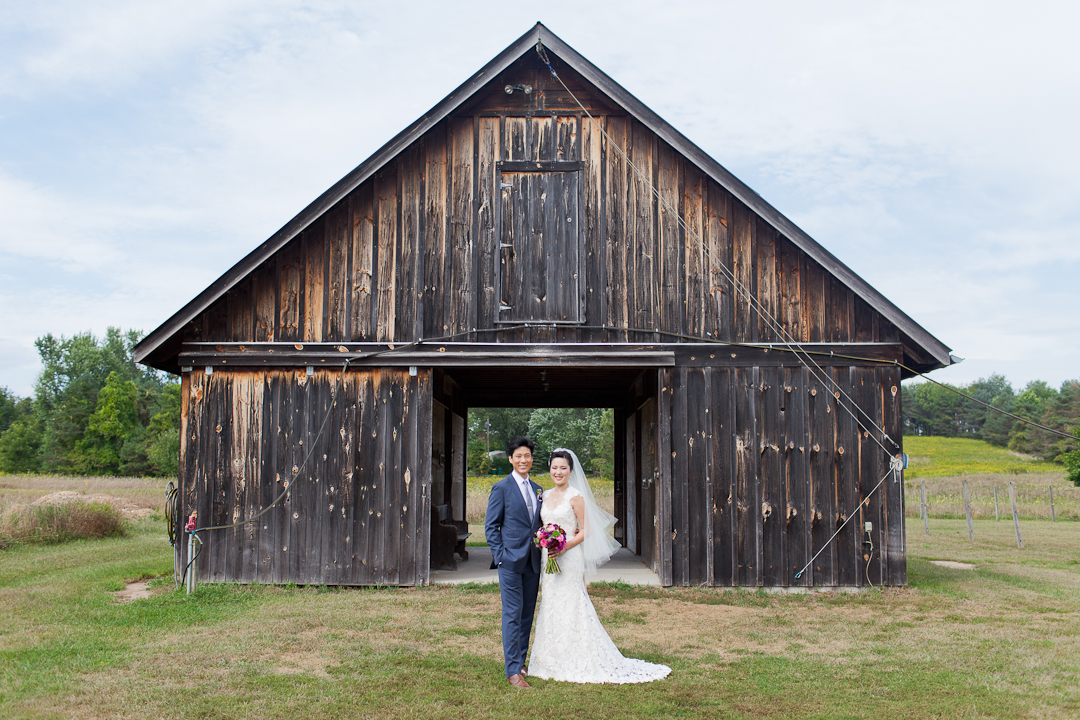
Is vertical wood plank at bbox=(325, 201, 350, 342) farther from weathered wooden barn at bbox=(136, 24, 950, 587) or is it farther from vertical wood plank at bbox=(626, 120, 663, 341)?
vertical wood plank at bbox=(626, 120, 663, 341)

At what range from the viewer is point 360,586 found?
9.91 m

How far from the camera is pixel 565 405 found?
18.3 meters

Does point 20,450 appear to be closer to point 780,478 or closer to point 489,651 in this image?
point 780,478

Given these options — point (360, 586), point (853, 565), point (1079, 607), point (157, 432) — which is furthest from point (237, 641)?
point (157, 432)

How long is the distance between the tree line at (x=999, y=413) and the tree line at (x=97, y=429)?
6176 centimetres

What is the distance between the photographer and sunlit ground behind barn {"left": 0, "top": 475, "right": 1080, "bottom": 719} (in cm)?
522

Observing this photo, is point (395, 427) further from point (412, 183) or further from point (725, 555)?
point (725, 555)

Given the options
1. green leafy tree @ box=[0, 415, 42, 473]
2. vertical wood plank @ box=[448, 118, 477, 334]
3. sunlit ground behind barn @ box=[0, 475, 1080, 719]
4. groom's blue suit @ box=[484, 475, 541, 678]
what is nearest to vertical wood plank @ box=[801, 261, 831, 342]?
sunlit ground behind barn @ box=[0, 475, 1080, 719]

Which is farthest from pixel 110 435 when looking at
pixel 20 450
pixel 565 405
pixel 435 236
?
pixel 435 236

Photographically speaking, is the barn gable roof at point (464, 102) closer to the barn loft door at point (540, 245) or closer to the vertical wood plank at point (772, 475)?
the barn loft door at point (540, 245)

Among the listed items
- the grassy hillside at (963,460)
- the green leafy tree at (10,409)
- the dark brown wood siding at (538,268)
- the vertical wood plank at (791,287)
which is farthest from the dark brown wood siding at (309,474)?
the green leafy tree at (10,409)

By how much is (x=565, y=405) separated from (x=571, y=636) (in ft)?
40.3

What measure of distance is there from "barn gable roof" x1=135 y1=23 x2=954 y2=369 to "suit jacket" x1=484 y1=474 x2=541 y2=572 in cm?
524

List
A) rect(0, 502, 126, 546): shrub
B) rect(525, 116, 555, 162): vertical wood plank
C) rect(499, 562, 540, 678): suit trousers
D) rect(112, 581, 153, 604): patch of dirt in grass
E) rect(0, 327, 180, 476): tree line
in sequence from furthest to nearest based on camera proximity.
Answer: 1. rect(0, 327, 180, 476): tree line
2. rect(0, 502, 126, 546): shrub
3. rect(525, 116, 555, 162): vertical wood plank
4. rect(112, 581, 153, 604): patch of dirt in grass
5. rect(499, 562, 540, 678): suit trousers
